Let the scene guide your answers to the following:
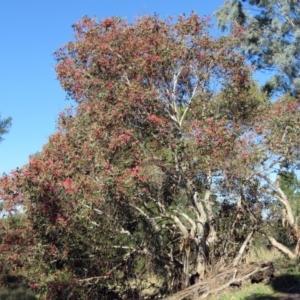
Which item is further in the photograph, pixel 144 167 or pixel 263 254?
pixel 263 254

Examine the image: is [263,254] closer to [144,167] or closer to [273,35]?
[144,167]

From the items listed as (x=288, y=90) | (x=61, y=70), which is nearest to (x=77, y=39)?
(x=61, y=70)

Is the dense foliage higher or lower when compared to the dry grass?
higher

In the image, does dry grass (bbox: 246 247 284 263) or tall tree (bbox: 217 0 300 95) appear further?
tall tree (bbox: 217 0 300 95)

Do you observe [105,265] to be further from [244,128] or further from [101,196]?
[244,128]

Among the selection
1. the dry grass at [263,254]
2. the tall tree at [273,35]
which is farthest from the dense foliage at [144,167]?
the tall tree at [273,35]

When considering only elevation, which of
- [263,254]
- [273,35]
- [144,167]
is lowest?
[263,254]

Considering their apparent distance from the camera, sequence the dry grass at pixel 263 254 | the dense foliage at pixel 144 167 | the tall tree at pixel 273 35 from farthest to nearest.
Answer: the tall tree at pixel 273 35 → the dry grass at pixel 263 254 → the dense foliage at pixel 144 167

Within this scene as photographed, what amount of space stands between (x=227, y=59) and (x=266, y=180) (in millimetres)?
3107

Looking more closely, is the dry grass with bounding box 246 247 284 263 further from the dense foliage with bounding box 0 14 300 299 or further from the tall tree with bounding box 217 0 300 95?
the tall tree with bounding box 217 0 300 95

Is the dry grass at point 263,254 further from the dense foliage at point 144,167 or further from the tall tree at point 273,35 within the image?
the tall tree at point 273,35

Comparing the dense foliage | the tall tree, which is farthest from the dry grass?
the tall tree

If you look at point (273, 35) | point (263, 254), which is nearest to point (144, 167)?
point (263, 254)

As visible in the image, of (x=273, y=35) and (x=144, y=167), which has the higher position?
(x=273, y=35)
